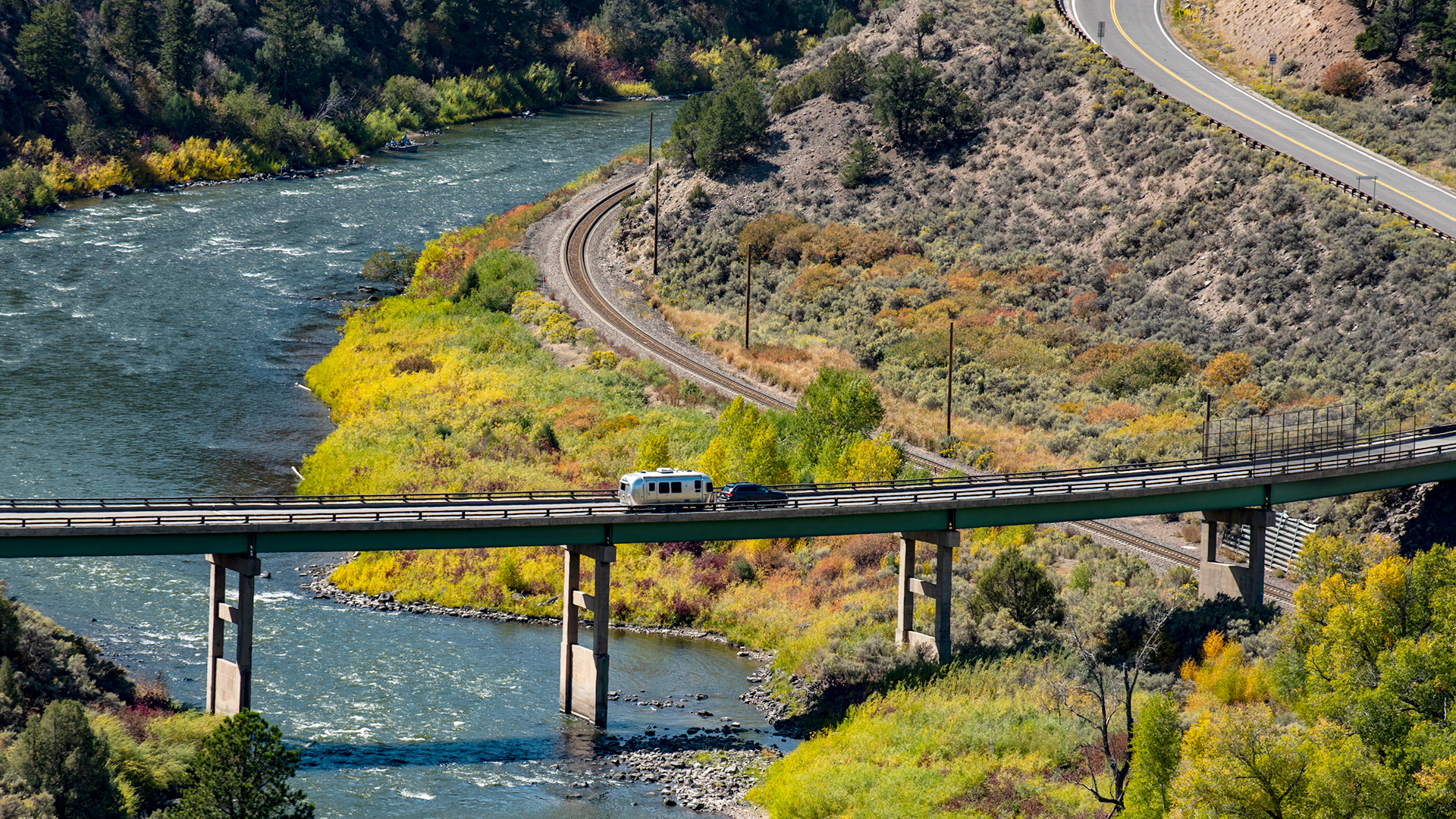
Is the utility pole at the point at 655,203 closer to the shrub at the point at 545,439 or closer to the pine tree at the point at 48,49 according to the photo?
the shrub at the point at 545,439

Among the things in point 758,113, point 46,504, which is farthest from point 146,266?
point 46,504

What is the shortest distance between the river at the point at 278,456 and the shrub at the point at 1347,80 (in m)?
65.5

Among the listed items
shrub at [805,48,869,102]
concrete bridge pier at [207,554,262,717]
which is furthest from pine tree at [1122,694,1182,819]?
shrub at [805,48,869,102]

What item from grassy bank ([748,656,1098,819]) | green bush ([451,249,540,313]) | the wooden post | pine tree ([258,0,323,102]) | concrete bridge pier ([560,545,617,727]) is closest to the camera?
grassy bank ([748,656,1098,819])

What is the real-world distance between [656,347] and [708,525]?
40566mm

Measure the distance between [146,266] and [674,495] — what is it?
230 feet

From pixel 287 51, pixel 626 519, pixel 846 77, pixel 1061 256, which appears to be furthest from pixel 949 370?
pixel 287 51

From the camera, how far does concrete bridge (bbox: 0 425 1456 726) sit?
48875 mm

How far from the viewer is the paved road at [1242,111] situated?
89562 mm

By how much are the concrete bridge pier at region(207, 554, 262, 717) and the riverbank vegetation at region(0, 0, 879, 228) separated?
8158 centimetres

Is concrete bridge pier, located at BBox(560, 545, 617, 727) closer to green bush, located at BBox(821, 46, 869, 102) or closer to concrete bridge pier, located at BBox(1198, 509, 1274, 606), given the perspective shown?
concrete bridge pier, located at BBox(1198, 509, 1274, 606)

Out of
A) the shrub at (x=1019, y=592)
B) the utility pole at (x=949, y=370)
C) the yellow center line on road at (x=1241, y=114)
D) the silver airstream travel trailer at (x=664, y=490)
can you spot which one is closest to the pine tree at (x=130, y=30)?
the utility pole at (x=949, y=370)

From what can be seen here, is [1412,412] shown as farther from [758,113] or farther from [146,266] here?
[146,266]

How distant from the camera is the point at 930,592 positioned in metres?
55.6
